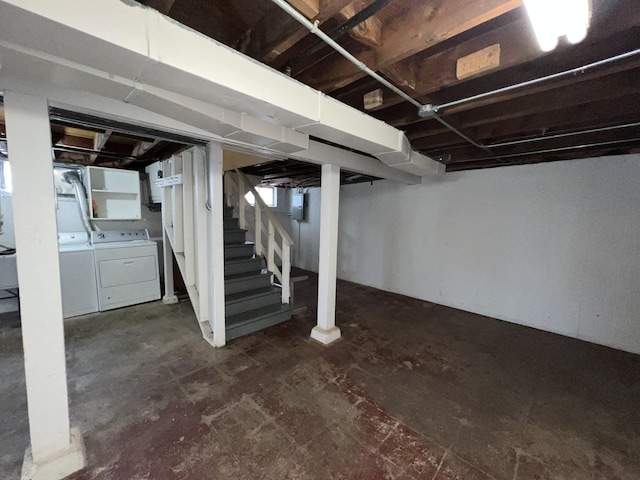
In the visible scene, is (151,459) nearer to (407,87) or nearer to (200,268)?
(200,268)

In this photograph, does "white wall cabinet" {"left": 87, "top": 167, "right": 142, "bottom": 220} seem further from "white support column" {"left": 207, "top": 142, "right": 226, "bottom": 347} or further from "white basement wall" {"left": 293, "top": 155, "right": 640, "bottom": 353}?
"white basement wall" {"left": 293, "top": 155, "right": 640, "bottom": 353}

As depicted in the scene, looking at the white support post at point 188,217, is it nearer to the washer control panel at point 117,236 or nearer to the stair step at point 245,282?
the stair step at point 245,282

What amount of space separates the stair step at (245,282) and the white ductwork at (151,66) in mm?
2002

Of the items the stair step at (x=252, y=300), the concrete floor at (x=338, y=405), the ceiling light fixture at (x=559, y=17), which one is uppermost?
the ceiling light fixture at (x=559, y=17)

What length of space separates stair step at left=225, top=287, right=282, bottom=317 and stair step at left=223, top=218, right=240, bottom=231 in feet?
3.63

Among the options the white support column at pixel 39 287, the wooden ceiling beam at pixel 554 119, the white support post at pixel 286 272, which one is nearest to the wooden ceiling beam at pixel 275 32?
the white support column at pixel 39 287

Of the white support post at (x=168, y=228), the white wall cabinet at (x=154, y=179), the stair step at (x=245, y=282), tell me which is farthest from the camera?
the white wall cabinet at (x=154, y=179)

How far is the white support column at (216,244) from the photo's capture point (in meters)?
2.40

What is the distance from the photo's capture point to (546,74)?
54.4 inches

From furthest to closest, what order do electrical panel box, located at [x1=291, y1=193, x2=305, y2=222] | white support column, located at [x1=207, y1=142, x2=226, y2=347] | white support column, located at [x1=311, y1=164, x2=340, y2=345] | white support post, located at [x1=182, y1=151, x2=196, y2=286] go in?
electrical panel box, located at [x1=291, y1=193, x2=305, y2=222]
white support post, located at [x1=182, y1=151, x2=196, y2=286]
white support column, located at [x1=311, y1=164, x2=340, y2=345]
white support column, located at [x1=207, y1=142, x2=226, y2=347]

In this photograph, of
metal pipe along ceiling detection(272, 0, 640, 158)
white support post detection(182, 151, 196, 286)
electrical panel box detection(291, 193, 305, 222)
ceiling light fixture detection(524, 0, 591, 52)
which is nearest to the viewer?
ceiling light fixture detection(524, 0, 591, 52)

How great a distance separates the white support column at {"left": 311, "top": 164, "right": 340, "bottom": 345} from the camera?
2764 mm

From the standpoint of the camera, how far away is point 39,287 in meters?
1.23

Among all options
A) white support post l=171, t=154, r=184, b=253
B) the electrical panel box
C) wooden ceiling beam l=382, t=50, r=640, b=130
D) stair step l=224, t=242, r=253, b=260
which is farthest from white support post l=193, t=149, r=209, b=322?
the electrical panel box
